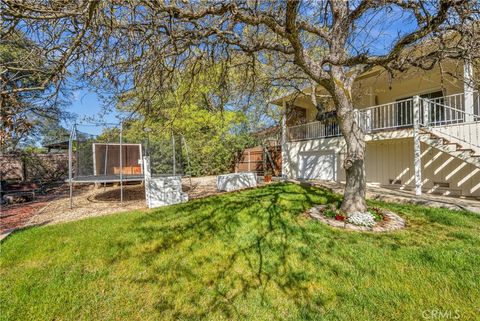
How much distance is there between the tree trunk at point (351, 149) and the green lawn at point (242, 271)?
3.46 ft

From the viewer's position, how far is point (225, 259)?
3771 mm

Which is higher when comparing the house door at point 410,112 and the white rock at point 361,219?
the house door at point 410,112

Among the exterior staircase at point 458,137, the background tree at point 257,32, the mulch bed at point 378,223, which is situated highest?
the background tree at point 257,32

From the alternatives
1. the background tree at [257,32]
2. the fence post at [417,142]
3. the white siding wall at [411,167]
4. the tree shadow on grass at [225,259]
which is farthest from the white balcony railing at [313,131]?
the tree shadow on grass at [225,259]

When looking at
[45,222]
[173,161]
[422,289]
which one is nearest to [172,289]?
[422,289]

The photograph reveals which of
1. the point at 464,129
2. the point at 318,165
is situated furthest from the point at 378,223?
the point at 318,165

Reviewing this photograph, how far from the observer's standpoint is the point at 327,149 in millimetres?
12078

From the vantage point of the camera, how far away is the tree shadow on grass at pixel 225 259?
9.33ft

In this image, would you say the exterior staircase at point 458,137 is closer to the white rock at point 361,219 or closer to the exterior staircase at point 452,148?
the exterior staircase at point 452,148

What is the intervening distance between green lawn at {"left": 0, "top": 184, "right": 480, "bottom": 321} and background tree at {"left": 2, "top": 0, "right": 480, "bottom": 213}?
1.69 meters

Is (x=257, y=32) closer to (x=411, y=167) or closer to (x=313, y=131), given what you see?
(x=411, y=167)

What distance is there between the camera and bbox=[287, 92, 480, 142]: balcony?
26.6 feet

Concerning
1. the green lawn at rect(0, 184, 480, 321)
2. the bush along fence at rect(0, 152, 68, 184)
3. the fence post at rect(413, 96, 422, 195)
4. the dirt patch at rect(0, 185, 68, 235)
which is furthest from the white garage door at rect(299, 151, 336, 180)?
the bush along fence at rect(0, 152, 68, 184)

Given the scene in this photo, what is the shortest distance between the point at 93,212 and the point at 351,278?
689 centimetres
